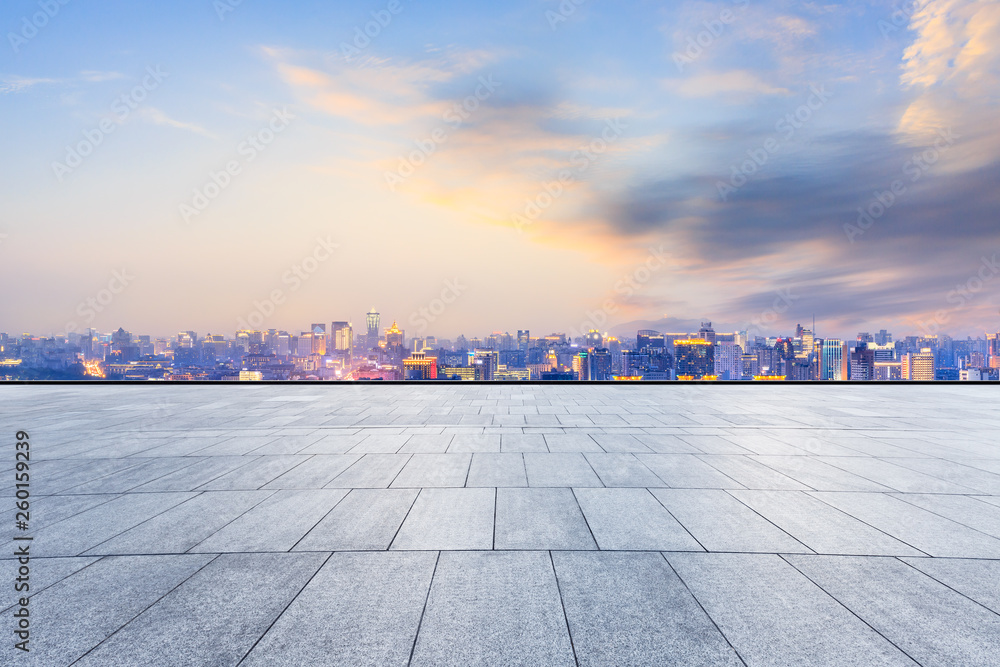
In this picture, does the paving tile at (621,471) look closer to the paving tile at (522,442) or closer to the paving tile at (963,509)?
the paving tile at (522,442)

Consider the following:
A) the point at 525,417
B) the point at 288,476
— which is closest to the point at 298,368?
the point at 525,417

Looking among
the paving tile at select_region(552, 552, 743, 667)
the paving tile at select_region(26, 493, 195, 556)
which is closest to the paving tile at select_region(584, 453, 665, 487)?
the paving tile at select_region(552, 552, 743, 667)

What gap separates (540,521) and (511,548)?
A: 697mm

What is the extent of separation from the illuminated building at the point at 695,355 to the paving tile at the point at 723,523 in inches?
737

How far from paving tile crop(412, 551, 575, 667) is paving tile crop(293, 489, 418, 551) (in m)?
0.84

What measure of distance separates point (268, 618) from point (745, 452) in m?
7.52

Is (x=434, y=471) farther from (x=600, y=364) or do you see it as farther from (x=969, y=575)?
(x=600, y=364)

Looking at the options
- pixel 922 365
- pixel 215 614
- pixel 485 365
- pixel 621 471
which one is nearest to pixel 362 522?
pixel 215 614

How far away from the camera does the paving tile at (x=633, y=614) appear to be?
2.55 m

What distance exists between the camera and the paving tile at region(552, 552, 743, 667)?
2.55m

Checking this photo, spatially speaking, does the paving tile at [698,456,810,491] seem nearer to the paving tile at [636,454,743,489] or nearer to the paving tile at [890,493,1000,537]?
the paving tile at [636,454,743,489]

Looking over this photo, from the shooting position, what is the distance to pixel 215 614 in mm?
2998

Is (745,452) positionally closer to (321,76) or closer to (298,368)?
(298,368)

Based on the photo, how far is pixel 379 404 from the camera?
13469mm
